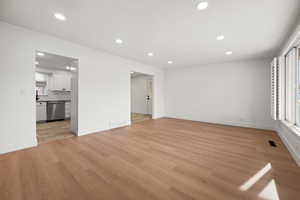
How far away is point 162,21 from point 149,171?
101 inches

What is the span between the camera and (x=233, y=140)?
314 centimetres

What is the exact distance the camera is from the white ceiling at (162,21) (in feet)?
5.90

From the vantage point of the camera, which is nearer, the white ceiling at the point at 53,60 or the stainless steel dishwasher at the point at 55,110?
the white ceiling at the point at 53,60

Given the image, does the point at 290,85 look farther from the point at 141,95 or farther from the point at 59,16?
the point at 141,95

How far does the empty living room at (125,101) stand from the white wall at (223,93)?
1.7 inches

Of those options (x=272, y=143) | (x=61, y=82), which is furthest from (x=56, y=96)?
(x=272, y=143)

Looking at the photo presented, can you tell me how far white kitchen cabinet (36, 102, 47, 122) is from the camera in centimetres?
489

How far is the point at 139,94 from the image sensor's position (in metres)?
7.95

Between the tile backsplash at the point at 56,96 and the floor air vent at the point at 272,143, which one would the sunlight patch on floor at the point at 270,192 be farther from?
the tile backsplash at the point at 56,96

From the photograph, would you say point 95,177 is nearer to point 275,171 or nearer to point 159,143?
point 159,143

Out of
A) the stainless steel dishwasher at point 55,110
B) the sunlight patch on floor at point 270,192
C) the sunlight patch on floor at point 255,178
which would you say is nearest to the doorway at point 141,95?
the stainless steel dishwasher at point 55,110

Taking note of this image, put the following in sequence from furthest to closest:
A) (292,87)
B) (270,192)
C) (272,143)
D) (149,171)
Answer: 1. (272,143)
2. (292,87)
3. (149,171)
4. (270,192)

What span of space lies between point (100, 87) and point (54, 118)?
128 inches

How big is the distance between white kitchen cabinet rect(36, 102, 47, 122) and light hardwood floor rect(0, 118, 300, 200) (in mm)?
2961
